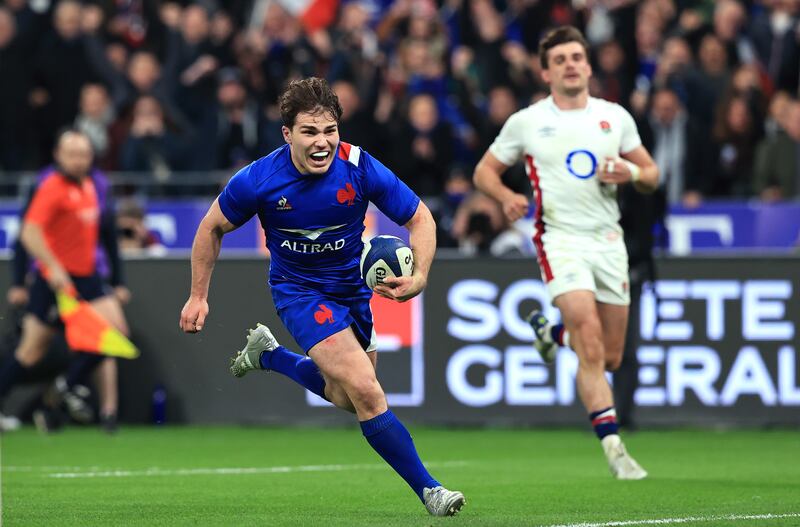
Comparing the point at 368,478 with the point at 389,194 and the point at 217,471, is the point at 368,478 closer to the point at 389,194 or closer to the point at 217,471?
the point at 217,471

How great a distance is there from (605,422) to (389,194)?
9.74 feet

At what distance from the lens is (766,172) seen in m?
17.8

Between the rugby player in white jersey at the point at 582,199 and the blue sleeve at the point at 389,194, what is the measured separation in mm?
2521

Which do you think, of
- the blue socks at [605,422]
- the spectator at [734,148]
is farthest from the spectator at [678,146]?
the blue socks at [605,422]

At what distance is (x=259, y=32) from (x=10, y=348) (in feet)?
24.3

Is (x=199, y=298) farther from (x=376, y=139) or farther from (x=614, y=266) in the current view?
(x=376, y=139)

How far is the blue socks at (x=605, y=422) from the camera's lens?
10.7 m

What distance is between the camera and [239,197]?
8414 millimetres

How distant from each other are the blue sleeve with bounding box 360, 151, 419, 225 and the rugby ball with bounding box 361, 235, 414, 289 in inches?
9.9

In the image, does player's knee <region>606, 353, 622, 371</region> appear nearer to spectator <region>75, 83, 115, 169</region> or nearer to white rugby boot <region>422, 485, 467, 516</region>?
white rugby boot <region>422, 485, 467, 516</region>

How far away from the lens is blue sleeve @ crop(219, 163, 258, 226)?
27.6 ft

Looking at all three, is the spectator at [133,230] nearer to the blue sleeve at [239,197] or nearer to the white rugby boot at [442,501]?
the blue sleeve at [239,197]

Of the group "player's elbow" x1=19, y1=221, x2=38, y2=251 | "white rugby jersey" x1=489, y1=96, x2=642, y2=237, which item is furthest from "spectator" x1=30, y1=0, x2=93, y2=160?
"white rugby jersey" x1=489, y1=96, x2=642, y2=237

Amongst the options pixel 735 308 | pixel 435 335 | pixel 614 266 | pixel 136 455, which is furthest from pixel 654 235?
pixel 136 455
